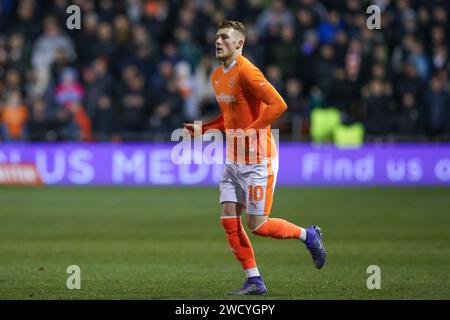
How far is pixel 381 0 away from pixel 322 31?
5.80 feet

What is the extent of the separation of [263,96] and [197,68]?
45.1 ft

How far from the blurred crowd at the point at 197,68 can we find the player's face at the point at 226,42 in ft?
39.3

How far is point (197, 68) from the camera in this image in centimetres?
2275

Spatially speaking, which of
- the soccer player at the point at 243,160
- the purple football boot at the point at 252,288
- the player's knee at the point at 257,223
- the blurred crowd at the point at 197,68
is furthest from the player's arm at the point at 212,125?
the blurred crowd at the point at 197,68

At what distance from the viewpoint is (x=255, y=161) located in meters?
9.39

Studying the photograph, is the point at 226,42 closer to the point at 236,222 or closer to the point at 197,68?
the point at 236,222

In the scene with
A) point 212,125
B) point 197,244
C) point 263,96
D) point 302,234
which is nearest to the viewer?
point 263,96

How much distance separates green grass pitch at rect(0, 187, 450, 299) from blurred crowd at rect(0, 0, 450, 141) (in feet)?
5.78

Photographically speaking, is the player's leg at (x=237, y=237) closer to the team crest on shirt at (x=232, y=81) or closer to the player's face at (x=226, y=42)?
the team crest on shirt at (x=232, y=81)

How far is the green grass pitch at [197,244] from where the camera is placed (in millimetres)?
9656

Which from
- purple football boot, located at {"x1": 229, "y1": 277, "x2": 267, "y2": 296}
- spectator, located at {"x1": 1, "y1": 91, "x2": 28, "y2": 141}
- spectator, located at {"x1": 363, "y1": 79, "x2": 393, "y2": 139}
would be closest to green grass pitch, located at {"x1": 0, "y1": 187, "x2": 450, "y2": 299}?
purple football boot, located at {"x1": 229, "y1": 277, "x2": 267, "y2": 296}

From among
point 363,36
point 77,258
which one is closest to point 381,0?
point 363,36

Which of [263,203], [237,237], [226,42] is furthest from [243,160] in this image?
[226,42]
